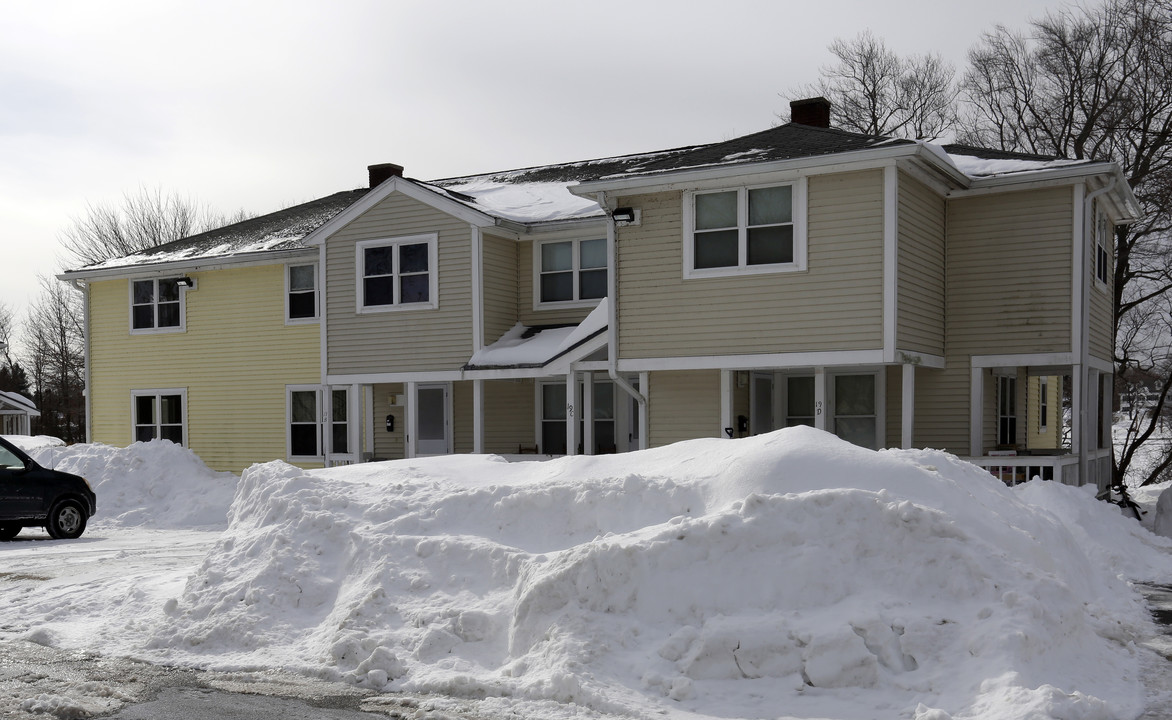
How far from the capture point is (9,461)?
16.3 meters

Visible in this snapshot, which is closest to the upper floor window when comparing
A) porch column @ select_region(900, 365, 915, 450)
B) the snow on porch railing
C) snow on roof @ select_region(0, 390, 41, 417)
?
porch column @ select_region(900, 365, 915, 450)

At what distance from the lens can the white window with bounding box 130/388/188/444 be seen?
25.9m

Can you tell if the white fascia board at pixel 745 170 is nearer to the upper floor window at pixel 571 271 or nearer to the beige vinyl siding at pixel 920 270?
the beige vinyl siding at pixel 920 270

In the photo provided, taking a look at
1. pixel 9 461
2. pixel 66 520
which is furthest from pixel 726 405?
pixel 9 461

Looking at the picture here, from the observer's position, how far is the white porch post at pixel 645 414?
18016mm

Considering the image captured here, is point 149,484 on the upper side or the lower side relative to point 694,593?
lower

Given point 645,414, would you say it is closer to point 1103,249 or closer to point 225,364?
point 1103,249

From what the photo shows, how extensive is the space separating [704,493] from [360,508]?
3.27 meters

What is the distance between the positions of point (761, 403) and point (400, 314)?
7743 millimetres

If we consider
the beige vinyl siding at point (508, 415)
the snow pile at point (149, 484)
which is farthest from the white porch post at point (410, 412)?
the snow pile at point (149, 484)

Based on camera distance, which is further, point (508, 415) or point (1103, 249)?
point (508, 415)

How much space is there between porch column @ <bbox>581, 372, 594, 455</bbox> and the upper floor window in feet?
6.16

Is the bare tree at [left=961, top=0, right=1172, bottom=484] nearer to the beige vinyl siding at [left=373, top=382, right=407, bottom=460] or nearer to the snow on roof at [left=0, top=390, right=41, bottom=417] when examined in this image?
the beige vinyl siding at [left=373, top=382, right=407, bottom=460]

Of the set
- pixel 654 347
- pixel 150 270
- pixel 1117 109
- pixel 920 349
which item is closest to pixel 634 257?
pixel 654 347
